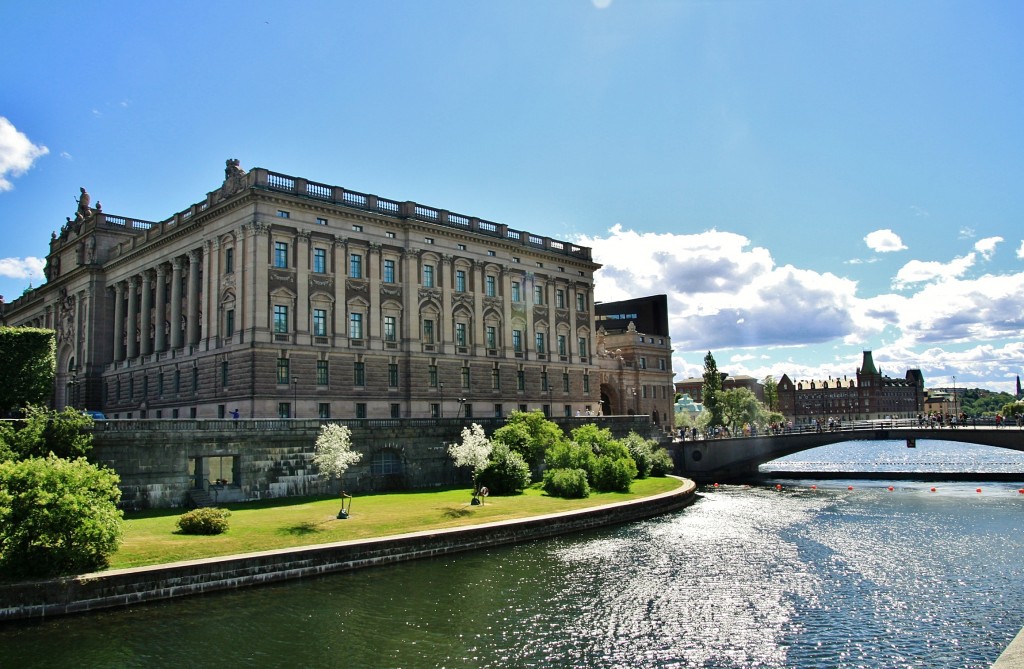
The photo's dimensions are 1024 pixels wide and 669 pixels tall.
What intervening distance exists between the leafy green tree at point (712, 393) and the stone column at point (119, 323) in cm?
9366

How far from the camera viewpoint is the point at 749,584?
1308 inches

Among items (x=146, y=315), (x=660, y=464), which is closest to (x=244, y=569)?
(x=660, y=464)

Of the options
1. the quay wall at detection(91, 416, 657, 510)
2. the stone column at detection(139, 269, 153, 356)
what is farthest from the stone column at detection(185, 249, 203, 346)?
the quay wall at detection(91, 416, 657, 510)

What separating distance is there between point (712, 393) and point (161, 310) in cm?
9428

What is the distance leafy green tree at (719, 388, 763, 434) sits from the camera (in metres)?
134

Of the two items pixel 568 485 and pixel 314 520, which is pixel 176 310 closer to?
pixel 314 520

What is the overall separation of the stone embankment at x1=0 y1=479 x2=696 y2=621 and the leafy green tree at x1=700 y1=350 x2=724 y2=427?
92101 millimetres

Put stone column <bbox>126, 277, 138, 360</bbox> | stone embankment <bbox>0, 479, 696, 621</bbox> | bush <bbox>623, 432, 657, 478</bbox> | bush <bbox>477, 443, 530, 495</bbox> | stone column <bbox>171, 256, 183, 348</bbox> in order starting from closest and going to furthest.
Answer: stone embankment <bbox>0, 479, 696, 621</bbox> → bush <bbox>477, 443, 530, 495</bbox> → stone column <bbox>171, 256, 183, 348</bbox> → bush <bbox>623, 432, 657, 478</bbox> → stone column <bbox>126, 277, 138, 360</bbox>

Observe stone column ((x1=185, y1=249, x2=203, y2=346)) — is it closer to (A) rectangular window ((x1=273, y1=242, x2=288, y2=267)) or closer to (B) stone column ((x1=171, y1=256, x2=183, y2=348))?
(B) stone column ((x1=171, y1=256, x2=183, y2=348))

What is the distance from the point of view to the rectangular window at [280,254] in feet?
206

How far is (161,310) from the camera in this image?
73.2 meters

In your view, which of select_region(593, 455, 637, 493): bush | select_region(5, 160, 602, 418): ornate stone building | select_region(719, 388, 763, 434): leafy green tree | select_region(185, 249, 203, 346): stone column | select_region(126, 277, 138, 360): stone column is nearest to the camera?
select_region(593, 455, 637, 493): bush

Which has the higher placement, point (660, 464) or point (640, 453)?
point (640, 453)

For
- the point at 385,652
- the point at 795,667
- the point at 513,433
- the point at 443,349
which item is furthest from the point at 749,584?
the point at 443,349
